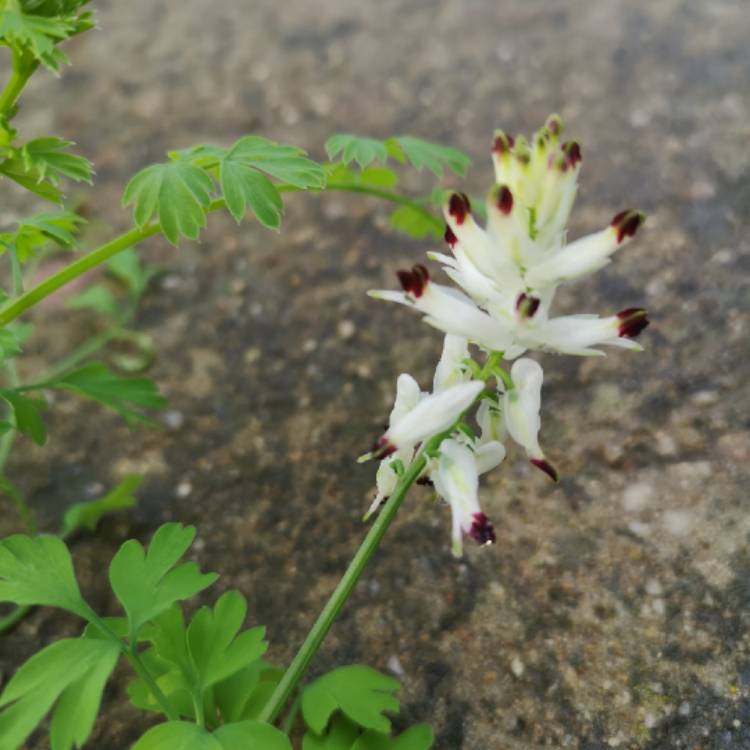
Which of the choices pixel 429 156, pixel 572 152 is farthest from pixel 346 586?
pixel 429 156

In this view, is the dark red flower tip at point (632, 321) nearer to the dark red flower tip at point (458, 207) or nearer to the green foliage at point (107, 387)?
the dark red flower tip at point (458, 207)

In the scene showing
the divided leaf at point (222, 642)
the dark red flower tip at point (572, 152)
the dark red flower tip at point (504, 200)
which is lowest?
the divided leaf at point (222, 642)

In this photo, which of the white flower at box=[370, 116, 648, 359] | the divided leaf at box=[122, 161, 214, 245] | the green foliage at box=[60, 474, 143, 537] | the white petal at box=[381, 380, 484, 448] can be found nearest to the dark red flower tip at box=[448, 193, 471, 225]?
the white flower at box=[370, 116, 648, 359]

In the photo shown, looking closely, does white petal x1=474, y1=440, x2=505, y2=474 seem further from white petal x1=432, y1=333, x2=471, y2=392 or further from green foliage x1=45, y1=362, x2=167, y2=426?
green foliage x1=45, y1=362, x2=167, y2=426

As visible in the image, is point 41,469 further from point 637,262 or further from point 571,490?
point 637,262

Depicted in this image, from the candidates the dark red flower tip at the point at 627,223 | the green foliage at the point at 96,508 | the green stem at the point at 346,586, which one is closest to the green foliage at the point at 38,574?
the green stem at the point at 346,586

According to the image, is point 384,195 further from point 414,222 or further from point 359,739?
point 359,739
